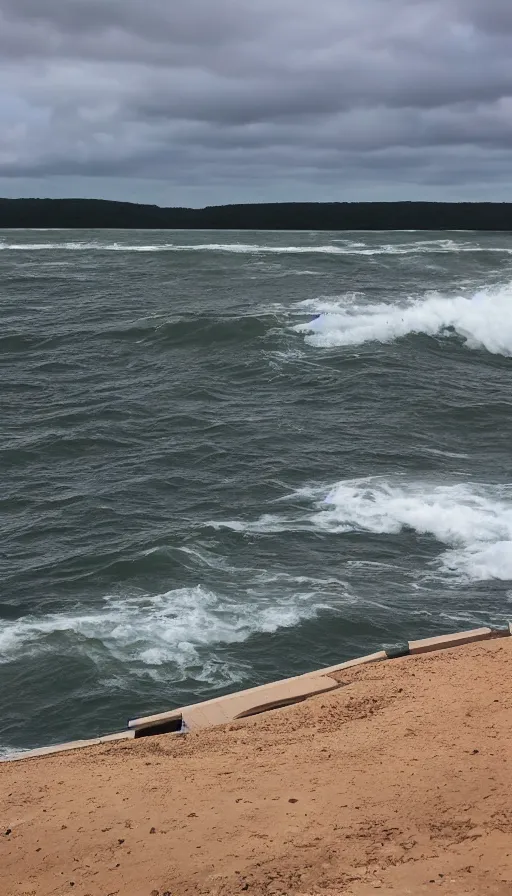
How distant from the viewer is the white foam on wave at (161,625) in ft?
46.4

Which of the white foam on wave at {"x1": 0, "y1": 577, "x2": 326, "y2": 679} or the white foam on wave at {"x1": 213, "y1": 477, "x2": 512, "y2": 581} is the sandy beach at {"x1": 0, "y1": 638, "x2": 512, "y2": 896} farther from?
the white foam on wave at {"x1": 213, "y1": 477, "x2": 512, "y2": 581}

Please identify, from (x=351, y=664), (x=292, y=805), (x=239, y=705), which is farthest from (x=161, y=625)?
(x=292, y=805)

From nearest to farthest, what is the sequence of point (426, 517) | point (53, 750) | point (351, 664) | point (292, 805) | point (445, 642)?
point (292, 805)
point (53, 750)
point (351, 664)
point (445, 642)
point (426, 517)

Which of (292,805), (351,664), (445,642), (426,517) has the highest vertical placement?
(292,805)

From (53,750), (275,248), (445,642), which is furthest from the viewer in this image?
(275,248)

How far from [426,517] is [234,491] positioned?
4.14 meters

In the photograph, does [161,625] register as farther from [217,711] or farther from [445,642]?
[445,642]

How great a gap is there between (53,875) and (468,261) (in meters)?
61.6

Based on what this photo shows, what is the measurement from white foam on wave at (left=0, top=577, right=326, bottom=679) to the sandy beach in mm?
4350

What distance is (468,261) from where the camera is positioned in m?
65.0

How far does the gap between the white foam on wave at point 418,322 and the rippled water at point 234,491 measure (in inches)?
4.9

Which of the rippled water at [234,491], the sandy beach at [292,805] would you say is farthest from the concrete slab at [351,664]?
the rippled water at [234,491]

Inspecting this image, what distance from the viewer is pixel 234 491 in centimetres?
2083

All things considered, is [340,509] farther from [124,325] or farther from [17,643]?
[124,325]
